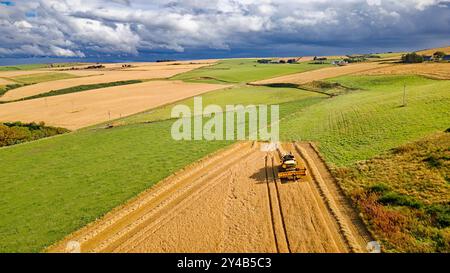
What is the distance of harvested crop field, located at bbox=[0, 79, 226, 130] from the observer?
230 ft

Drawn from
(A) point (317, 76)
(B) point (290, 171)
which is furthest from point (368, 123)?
(A) point (317, 76)

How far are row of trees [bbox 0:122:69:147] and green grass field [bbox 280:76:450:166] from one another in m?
41.2

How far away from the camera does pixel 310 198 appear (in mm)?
24359

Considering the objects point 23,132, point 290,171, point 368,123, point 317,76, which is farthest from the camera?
point 317,76

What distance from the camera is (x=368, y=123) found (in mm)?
42188

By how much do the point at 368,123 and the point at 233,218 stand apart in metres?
26.8

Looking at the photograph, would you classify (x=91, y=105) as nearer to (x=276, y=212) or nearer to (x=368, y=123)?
(x=368, y=123)

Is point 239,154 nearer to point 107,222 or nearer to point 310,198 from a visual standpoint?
point 310,198

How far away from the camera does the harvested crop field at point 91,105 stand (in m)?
70.1

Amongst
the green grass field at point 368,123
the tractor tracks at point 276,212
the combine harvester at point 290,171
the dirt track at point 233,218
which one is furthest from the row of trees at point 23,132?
the combine harvester at point 290,171

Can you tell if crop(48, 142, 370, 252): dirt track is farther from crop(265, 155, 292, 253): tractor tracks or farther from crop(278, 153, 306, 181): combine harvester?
crop(278, 153, 306, 181): combine harvester

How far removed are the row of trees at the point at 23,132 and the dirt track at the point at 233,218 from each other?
39306 mm

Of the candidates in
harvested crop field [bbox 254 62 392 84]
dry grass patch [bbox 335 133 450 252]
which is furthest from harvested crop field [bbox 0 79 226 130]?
dry grass patch [bbox 335 133 450 252]

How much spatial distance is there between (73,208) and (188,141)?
1956cm
